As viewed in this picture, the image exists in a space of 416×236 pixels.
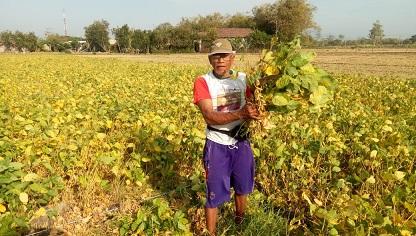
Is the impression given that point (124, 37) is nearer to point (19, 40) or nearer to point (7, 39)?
point (19, 40)

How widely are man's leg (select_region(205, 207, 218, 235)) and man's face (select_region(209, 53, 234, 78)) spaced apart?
108 cm

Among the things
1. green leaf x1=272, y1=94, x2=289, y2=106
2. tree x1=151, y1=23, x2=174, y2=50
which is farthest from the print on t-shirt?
tree x1=151, y1=23, x2=174, y2=50

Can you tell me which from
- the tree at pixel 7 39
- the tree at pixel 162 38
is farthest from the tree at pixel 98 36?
the tree at pixel 162 38

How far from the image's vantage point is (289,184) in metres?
4.03

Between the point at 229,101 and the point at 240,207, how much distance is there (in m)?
1.00

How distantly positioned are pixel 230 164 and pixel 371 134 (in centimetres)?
208

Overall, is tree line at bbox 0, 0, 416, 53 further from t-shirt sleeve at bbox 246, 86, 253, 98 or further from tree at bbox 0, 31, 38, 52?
t-shirt sleeve at bbox 246, 86, 253, 98

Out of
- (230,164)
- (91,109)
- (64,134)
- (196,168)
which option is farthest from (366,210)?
(91,109)

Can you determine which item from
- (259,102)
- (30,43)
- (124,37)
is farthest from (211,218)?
(30,43)

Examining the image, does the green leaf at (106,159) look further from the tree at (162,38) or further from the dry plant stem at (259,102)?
the tree at (162,38)

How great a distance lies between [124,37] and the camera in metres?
78.9

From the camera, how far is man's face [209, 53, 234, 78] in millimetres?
3074

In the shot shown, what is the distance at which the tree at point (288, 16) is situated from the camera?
213ft

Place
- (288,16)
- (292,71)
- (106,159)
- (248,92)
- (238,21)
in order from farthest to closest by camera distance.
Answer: (238,21), (288,16), (106,159), (248,92), (292,71)
